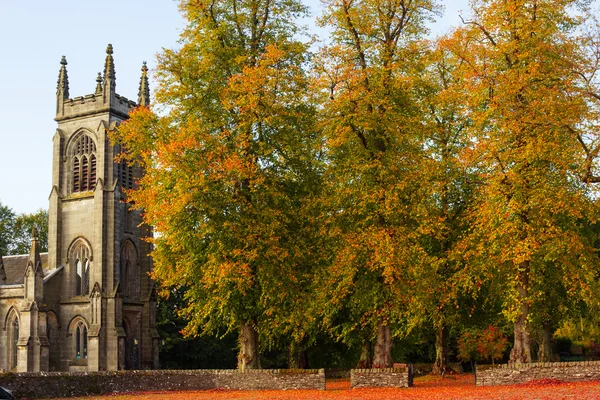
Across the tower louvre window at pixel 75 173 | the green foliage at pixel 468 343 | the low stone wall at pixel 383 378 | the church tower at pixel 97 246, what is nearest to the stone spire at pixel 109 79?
the church tower at pixel 97 246

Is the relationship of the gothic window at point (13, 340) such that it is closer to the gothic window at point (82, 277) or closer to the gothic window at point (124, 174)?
the gothic window at point (82, 277)

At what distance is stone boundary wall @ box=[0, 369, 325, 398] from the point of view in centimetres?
2745

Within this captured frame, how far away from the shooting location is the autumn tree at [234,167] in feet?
93.2

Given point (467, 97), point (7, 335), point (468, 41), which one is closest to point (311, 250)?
point (467, 97)

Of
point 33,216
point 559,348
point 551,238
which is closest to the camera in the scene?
point 551,238

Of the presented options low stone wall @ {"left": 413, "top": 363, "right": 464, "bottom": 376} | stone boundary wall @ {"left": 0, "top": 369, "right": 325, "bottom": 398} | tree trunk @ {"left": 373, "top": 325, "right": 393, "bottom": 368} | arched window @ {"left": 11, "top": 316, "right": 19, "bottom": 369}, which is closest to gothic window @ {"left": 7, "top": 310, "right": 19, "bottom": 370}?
arched window @ {"left": 11, "top": 316, "right": 19, "bottom": 369}

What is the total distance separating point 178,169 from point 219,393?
334 inches

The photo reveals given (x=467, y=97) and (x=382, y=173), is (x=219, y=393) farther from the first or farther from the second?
(x=467, y=97)

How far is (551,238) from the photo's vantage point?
27359 millimetres

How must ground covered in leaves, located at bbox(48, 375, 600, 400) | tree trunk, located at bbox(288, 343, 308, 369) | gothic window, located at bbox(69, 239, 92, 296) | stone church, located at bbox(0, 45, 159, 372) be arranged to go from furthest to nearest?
1. gothic window, located at bbox(69, 239, 92, 296)
2. stone church, located at bbox(0, 45, 159, 372)
3. tree trunk, located at bbox(288, 343, 308, 369)
4. ground covered in leaves, located at bbox(48, 375, 600, 400)

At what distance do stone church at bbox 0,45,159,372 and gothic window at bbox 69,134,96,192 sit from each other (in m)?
0.08

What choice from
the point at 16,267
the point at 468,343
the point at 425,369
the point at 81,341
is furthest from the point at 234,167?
the point at 16,267

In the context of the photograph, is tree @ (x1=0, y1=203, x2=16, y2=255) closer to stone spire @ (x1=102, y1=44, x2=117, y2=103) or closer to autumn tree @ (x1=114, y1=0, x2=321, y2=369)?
stone spire @ (x1=102, y1=44, x2=117, y2=103)

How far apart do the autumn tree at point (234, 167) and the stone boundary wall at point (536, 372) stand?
24.3 ft
